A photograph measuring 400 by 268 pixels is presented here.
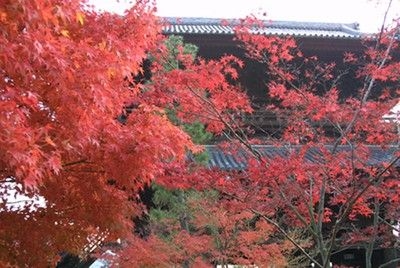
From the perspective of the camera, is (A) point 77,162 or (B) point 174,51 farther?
(B) point 174,51

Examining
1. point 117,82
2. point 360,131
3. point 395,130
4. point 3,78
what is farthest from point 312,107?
point 3,78

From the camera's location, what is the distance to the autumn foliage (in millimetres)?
3072

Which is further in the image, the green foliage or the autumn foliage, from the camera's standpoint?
the green foliage

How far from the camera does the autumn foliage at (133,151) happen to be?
3072 mm

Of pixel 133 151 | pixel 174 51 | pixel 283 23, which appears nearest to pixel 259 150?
pixel 174 51

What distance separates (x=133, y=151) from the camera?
3891 millimetres

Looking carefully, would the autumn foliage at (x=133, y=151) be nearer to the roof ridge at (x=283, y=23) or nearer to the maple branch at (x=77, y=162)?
the maple branch at (x=77, y=162)

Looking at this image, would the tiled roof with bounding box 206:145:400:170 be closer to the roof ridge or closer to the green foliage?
the green foliage

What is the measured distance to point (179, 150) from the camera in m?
4.54

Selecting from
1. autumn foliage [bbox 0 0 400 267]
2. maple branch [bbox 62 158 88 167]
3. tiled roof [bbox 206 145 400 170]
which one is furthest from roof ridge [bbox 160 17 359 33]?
maple branch [bbox 62 158 88 167]

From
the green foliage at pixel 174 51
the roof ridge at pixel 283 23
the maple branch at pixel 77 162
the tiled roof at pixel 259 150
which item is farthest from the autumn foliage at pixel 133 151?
the roof ridge at pixel 283 23

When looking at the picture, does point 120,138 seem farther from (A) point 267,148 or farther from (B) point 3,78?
(A) point 267,148

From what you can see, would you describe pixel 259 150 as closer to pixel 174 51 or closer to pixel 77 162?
pixel 174 51

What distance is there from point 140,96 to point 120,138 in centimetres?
187
